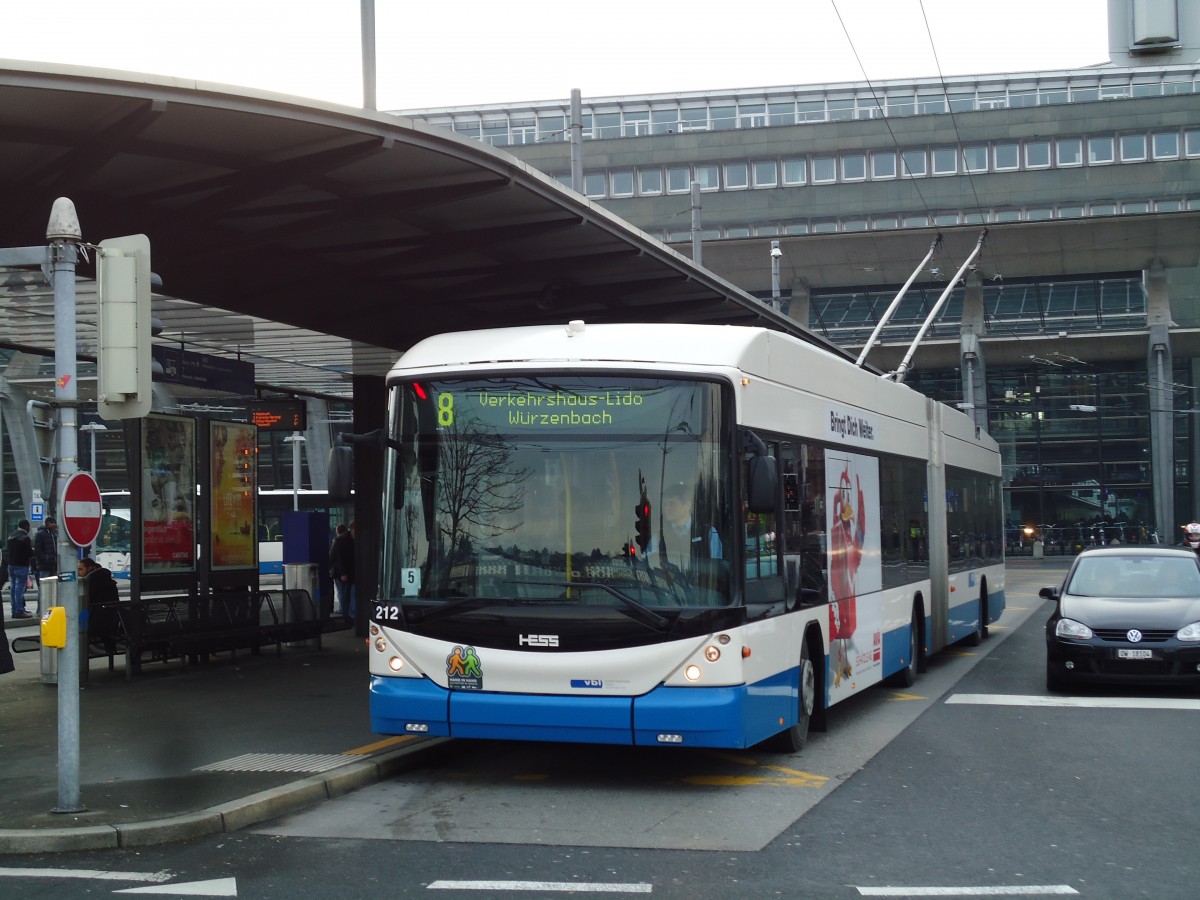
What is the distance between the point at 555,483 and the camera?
361 inches

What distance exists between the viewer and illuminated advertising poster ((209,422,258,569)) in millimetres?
17938

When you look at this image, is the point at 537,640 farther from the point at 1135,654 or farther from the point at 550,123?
the point at 550,123

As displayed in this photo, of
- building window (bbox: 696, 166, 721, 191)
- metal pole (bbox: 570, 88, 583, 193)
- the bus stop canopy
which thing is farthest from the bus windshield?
building window (bbox: 696, 166, 721, 191)

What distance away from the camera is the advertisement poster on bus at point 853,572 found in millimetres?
11664

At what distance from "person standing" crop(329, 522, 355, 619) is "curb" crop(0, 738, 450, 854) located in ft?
43.8

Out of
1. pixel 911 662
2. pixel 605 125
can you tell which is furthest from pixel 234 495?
pixel 605 125

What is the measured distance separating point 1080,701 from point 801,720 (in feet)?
15.2

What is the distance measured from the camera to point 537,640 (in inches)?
353

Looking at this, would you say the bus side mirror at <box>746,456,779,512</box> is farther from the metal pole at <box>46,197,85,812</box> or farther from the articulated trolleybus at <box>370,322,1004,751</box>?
the metal pole at <box>46,197,85,812</box>

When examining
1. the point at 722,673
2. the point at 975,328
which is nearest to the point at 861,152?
the point at 975,328

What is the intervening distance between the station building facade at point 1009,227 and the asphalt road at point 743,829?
119ft

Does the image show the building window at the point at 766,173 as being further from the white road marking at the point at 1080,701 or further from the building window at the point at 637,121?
the white road marking at the point at 1080,701

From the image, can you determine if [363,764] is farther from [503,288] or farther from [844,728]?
[503,288]

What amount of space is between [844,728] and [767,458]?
422cm
